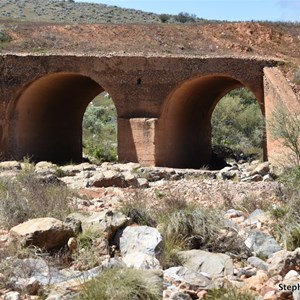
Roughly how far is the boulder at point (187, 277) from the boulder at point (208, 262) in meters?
0.34

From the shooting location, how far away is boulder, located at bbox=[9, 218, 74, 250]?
22.8 ft

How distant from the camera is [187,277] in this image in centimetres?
612

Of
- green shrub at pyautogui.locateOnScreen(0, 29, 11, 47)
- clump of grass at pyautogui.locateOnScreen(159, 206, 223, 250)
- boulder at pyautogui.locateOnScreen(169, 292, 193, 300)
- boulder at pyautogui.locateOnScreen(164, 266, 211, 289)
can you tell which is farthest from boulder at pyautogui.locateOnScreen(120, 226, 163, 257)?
green shrub at pyautogui.locateOnScreen(0, 29, 11, 47)

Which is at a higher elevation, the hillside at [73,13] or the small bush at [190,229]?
the hillside at [73,13]

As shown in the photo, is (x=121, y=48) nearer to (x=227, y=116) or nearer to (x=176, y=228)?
(x=227, y=116)

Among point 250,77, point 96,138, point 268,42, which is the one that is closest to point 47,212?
point 250,77

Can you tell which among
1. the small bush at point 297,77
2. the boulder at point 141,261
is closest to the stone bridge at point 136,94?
the small bush at point 297,77

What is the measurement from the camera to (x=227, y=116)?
30859mm

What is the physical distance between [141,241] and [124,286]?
5.91ft

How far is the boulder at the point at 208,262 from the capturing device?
6.57 meters

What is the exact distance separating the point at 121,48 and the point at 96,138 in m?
10.1

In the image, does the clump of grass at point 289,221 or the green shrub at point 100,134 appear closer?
the clump of grass at point 289,221

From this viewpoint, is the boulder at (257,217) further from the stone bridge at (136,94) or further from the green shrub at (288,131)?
the stone bridge at (136,94)

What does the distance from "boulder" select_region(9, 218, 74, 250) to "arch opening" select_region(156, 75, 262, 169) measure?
1121 cm
